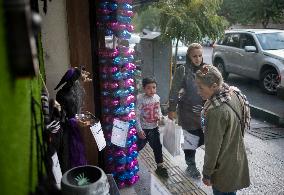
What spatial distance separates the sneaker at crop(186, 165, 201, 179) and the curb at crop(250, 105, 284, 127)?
133 inches

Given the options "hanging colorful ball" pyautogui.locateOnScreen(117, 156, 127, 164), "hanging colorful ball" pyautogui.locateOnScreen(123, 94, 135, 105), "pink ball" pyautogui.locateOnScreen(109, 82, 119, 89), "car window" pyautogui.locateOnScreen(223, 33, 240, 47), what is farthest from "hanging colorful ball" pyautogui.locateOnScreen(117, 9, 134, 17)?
"car window" pyautogui.locateOnScreen(223, 33, 240, 47)

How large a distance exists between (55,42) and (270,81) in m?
8.49

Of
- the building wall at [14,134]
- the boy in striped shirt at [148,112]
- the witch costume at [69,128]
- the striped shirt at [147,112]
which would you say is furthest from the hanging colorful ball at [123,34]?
the building wall at [14,134]

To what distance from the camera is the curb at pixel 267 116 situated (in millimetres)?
7371

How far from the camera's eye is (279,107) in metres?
8.65

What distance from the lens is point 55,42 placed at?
374 centimetres

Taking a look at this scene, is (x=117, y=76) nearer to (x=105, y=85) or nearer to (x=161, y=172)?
(x=105, y=85)

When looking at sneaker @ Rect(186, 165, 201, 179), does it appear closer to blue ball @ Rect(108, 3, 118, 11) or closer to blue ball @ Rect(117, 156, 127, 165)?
blue ball @ Rect(117, 156, 127, 165)

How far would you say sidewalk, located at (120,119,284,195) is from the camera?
4508 mm

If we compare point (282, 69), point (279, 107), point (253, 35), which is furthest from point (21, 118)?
point (253, 35)

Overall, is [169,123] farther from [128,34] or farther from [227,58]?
[227,58]

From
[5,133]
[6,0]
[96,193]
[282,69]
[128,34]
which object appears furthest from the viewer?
[282,69]

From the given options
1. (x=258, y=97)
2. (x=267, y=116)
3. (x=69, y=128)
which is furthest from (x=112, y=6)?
(x=258, y=97)

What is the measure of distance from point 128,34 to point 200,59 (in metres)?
1.08
